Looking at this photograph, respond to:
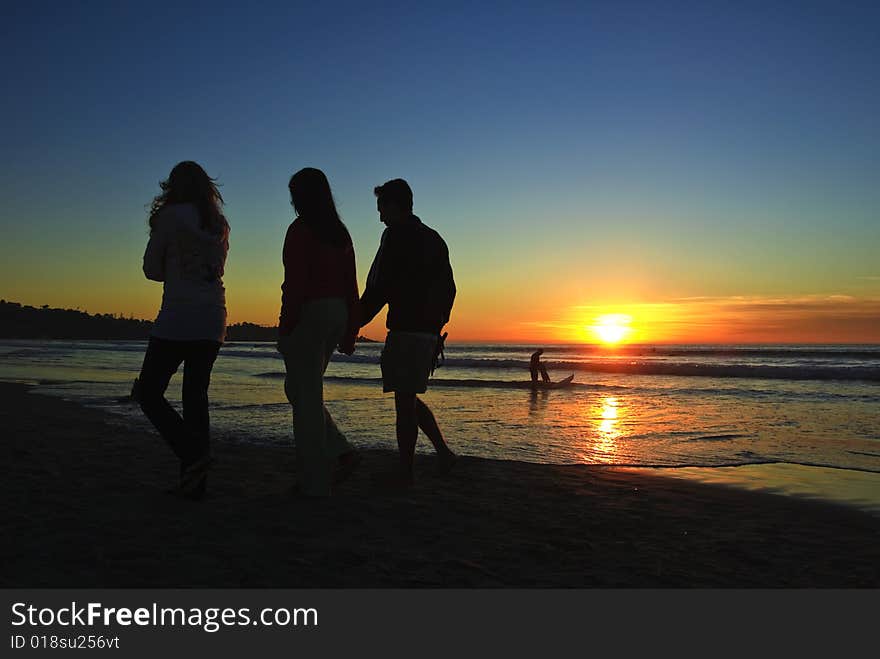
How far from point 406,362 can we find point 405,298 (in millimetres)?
465

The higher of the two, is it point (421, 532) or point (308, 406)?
point (308, 406)

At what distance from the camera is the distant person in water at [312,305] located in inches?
171

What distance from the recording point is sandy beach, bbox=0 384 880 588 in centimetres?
303

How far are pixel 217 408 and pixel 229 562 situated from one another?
863 centimetres

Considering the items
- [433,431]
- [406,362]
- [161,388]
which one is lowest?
[433,431]

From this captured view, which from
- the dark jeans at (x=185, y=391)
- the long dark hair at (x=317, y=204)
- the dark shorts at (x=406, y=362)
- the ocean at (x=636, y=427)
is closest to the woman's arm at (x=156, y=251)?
the dark jeans at (x=185, y=391)

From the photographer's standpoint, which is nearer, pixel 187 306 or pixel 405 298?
pixel 187 306

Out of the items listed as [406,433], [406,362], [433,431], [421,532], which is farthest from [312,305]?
[433,431]

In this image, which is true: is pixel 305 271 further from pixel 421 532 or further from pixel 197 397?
pixel 421 532

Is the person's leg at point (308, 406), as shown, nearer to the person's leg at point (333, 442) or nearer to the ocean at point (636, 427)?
the person's leg at point (333, 442)

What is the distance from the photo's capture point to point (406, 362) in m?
4.92

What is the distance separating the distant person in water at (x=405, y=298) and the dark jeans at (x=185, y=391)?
1187 mm

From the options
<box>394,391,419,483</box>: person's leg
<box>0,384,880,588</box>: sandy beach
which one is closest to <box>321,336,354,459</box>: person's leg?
<box>0,384,880,588</box>: sandy beach

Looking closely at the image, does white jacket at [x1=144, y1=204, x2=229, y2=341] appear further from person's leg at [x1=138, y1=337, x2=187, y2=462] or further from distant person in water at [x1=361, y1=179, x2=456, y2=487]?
distant person in water at [x1=361, y1=179, x2=456, y2=487]
